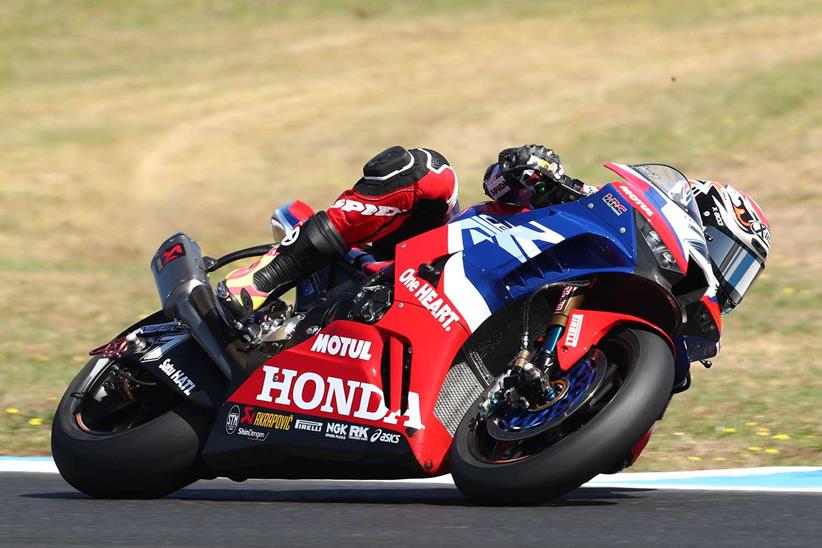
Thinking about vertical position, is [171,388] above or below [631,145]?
above

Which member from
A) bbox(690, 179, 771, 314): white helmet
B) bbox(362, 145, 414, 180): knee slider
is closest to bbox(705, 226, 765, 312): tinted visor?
bbox(690, 179, 771, 314): white helmet

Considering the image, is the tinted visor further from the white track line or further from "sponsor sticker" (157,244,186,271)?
"sponsor sticker" (157,244,186,271)

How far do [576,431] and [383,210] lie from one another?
1.30m

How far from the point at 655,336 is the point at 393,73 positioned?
21.5 meters

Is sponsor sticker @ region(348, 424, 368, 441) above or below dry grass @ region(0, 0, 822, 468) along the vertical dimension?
above

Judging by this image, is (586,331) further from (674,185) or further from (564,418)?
(674,185)

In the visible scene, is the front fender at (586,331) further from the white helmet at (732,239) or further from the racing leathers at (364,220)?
the racing leathers at (364,220)

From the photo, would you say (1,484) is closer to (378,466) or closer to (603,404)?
(378,466)

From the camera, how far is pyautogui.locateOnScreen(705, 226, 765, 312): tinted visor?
17.2ft

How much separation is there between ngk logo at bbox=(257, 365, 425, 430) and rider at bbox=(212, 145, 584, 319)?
33cm

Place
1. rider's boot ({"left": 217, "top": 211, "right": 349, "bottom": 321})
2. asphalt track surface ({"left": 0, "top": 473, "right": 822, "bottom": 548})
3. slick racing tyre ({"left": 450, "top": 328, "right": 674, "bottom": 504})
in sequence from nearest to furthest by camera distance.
Result: asphalt track surface ({"left": 0, "top": 473, "right": 822, "bottom": 548}) < slick racing tyre ({"left": 450, "top": 328, "right": 674, "bottom": 504}) < rider's boot ({"left": 217, "top": 211, "right": 349, "bottom": 321})

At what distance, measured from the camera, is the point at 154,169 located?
21031 mm

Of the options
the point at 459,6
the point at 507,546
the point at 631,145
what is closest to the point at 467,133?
the point at 631,145

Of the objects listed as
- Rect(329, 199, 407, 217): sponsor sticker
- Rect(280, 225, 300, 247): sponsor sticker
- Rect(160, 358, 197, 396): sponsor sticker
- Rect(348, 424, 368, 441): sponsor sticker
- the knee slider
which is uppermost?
the knee slider
